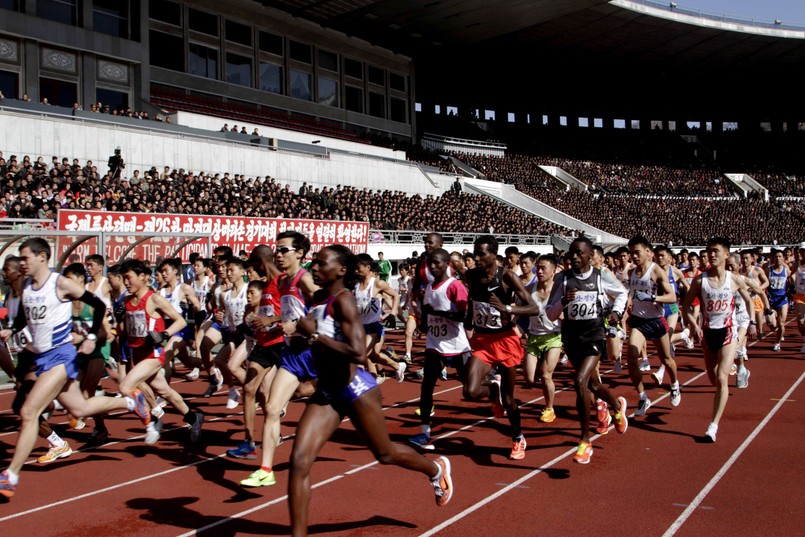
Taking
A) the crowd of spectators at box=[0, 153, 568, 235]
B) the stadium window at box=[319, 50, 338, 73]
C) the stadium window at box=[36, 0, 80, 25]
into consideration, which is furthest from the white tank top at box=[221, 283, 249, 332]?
the stadium window at box=[319, 50, 338, 73]

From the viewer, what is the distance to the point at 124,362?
10242 mm

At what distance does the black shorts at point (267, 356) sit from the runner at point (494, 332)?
1.95 metres

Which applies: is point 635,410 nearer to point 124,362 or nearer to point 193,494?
point 193,494

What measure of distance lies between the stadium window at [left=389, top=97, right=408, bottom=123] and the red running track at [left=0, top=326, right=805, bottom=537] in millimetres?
49163

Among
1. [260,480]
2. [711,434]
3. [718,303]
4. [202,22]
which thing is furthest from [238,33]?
[260,480]

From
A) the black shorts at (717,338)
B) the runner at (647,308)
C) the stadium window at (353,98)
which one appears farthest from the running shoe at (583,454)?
the stadium window at (353,98)

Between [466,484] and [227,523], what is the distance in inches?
83.3

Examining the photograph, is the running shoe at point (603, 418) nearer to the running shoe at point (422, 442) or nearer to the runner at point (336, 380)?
the running shoe at point (422, 442)

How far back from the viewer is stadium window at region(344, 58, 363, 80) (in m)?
52.3

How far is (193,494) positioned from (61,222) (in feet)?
37.6

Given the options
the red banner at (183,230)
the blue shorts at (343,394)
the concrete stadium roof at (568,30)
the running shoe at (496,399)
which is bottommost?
the running shoe at (496,399)

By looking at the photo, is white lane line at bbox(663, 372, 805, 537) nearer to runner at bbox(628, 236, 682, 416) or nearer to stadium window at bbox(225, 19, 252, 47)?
runner at bbox(628, 236, 682, 416)

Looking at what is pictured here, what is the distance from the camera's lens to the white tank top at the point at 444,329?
834cm

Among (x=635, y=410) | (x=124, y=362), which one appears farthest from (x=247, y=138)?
(x=635, y=410)
